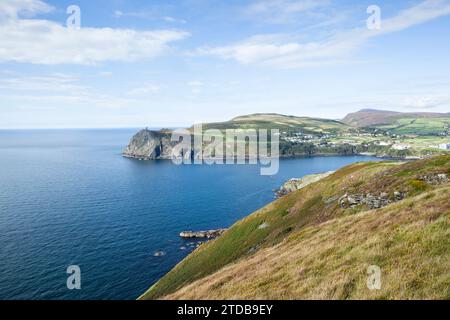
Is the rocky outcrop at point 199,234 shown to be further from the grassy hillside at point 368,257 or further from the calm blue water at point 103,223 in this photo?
the grassy hillside at point 368,257

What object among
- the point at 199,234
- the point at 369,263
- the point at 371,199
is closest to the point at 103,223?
the point at 199,234

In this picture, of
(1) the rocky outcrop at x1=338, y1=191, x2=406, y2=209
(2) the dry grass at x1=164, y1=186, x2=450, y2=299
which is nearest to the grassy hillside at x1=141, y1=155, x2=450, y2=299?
(2) the dry grass at x1=164, y1=186, x2=450, y2=299

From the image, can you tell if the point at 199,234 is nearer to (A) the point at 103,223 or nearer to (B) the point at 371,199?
(A) the point at 103,223

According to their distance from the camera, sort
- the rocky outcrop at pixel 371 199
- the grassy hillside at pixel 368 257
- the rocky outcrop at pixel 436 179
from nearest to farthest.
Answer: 1. the grassy hillside at pixel 368 257
2. the rocky outcrop at pixel 371 199
3. the rocky outcrop at pixel 436 179

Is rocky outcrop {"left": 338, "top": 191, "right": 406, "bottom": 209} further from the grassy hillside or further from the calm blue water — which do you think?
the calm blue water

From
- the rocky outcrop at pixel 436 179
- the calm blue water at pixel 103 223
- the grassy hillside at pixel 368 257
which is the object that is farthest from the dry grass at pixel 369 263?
the calm blue water at pixel 103 223

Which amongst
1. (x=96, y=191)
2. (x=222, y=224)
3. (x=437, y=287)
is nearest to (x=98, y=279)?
(x=222, y=224)
